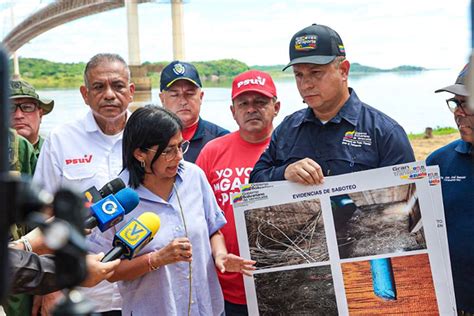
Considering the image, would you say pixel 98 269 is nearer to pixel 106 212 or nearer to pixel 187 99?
pixel 106 212

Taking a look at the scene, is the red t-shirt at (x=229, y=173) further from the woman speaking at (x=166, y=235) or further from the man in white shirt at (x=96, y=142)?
the man in white shirt at (x=96, y=142)

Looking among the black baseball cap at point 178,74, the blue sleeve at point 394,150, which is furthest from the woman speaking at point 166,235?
the black baseball cap at point 178,74

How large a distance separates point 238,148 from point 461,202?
4.19 feet

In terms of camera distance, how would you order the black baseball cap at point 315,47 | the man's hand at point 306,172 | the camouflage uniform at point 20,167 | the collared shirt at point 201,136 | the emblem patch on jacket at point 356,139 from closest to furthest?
the man's hand at point 306,172
the emblem patch on jacket at point 356,139
the black baseball cap at point 315,47
the camouflage uniform at point 20,167
the collared shirt at point 201,136

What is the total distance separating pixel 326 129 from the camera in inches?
113

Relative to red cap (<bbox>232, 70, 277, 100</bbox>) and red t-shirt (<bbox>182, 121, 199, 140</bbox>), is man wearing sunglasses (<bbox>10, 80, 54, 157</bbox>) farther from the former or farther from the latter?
red cap (<bbox>232, 70, 277, 100</bbox>)

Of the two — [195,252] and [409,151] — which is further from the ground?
[409,151]

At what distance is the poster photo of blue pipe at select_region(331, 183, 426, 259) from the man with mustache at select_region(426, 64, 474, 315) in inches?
28.5

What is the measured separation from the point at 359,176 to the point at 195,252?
858mm

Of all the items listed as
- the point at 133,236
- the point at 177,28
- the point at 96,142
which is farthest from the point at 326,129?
the point at 177,28

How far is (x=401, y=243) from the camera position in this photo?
101 inches

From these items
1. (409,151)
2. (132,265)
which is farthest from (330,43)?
(132,265)

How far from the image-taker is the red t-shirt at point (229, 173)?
11.1ft

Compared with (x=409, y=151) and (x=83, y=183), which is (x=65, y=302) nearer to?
(x=409, y=151)
